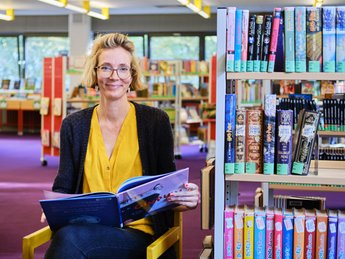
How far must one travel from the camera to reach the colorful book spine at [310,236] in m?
2.41

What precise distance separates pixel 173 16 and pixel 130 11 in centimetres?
108

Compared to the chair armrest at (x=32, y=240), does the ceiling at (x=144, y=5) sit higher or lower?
higher

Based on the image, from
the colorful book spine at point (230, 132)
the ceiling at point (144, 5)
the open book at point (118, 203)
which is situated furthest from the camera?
the ceiling at point (144, 5)

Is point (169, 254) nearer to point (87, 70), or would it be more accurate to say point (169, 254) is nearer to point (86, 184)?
point (86, 184)

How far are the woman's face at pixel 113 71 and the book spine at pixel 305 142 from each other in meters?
0.78


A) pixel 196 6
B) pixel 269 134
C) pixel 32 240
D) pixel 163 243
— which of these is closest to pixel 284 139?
pixel 269 134

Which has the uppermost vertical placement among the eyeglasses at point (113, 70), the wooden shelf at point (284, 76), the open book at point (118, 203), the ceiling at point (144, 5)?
the ceiling at point (144, 5)

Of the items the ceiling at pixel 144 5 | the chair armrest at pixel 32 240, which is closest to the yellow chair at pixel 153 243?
the chair armrest at pixel 32 240

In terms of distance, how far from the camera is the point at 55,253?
2.33 metres

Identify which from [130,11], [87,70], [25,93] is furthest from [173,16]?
[87,70]

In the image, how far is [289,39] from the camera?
93.1 inches

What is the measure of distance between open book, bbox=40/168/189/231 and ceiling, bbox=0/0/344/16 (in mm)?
10398

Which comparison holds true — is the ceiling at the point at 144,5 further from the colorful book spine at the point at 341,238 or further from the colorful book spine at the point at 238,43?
the colorful book spine at the point at 341,238

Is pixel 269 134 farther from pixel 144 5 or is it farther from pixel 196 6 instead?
pixel 144 5
